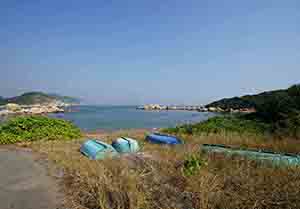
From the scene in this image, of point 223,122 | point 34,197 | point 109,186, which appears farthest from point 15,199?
point 223,122

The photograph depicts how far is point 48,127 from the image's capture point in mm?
11906

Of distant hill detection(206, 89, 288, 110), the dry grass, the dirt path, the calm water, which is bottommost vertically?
the calm water

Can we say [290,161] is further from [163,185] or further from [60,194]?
[60,194]

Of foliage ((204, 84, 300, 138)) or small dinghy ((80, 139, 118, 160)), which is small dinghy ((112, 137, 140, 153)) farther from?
foliage ((204, 84, 300, 138))

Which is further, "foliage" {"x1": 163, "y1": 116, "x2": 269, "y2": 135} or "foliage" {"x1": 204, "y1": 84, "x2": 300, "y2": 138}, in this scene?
"foliage" {"x1": 163, "y1": 116, "x2": 269, "y2": 135}

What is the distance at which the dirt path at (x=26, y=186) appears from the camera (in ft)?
12.2

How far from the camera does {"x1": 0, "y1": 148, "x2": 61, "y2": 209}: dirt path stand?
371 centimetres

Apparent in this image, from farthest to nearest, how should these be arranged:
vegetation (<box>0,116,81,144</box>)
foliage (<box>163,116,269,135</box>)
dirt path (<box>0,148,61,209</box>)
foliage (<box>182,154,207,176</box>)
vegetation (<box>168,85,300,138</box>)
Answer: foliage (<box>163,116,269,135</box>) < vegetation (<box>168,85,300,138</box>) < vegetation (<box>0,116,81,144</box>) < foliage (<box>182,154,207,176</box>) < dirt path (<box>0,148,61,209</box>)

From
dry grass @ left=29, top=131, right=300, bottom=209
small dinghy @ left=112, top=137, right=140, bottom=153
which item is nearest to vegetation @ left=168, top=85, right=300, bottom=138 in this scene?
small dinghy @ left=112, top=137, right=140, bottom=153

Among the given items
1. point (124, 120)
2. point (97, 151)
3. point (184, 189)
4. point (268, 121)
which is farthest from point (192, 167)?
point (124, 120)

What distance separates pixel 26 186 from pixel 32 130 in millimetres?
7757

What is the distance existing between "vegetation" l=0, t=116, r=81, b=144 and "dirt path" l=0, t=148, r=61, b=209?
4165mm

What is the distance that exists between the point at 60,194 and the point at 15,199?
2.45 feet

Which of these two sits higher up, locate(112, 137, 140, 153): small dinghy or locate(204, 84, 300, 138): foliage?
locate(204, 84, 300, 138): foliage
